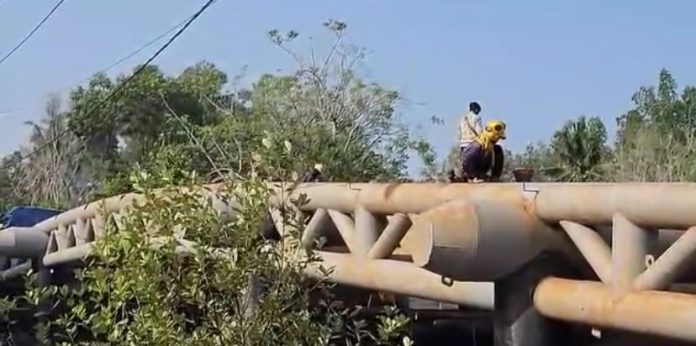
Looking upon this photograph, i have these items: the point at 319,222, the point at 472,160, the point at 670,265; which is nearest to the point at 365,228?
the point at 319,222

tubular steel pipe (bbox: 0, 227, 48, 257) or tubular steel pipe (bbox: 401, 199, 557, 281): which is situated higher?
tubular steel pipe (bbox: 401, 199, 557, 281)

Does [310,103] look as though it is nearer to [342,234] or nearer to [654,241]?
[342,234]

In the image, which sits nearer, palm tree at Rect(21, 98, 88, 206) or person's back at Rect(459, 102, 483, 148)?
person's back at Rect(459, 102, 483, 148)

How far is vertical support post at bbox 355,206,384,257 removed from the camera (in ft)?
22.3

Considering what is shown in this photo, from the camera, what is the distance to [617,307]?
457 centimetres

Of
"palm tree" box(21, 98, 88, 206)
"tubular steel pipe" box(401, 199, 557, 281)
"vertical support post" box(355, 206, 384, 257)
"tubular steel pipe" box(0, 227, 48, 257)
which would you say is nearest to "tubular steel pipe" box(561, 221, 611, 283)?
"tubular steel pipe" box(401, 199, 557, 281)

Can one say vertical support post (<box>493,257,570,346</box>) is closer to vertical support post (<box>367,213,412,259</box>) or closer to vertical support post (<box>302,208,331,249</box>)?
vertical support post (<box>367,213,412,259</box>)

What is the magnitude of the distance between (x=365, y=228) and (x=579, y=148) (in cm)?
2749

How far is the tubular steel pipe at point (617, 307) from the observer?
423 centimetres

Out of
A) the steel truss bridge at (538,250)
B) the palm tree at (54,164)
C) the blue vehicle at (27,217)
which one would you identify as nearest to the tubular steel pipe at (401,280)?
the steel truss bridge at (538,250)

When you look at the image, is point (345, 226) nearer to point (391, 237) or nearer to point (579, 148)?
point (391, 237)

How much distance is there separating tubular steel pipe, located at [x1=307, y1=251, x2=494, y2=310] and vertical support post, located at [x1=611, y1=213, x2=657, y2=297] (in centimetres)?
106

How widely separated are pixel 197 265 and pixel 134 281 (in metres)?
0.28

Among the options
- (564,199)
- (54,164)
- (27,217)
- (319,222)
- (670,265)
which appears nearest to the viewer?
(670,265)
